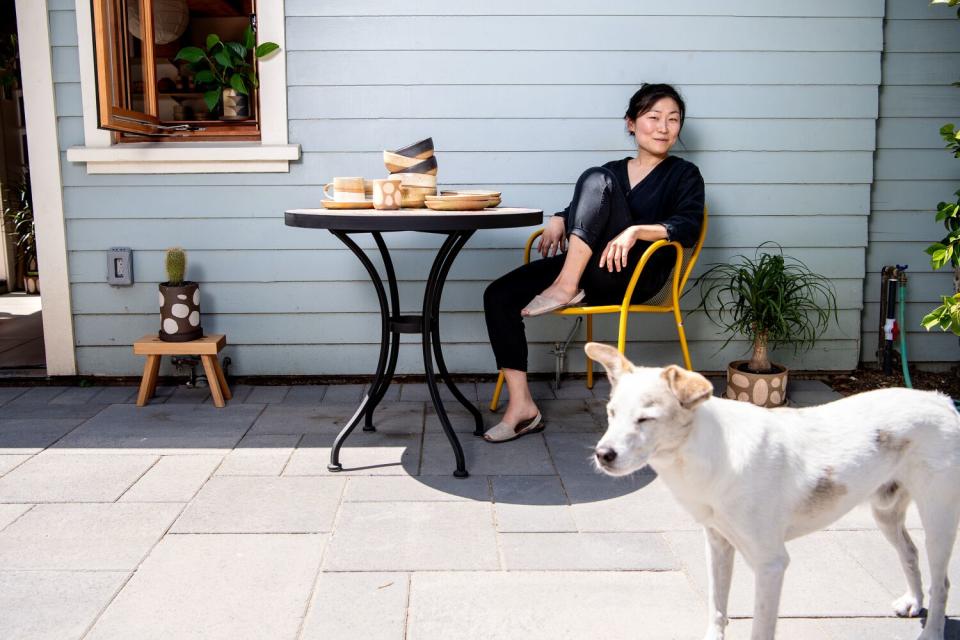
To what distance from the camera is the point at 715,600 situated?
5.38 feet

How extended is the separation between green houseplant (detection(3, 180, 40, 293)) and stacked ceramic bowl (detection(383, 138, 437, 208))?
440 cm


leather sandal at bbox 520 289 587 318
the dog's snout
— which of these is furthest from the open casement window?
the dog's snout

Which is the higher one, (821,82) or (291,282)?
(821,82)

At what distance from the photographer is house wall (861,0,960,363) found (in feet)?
11.8

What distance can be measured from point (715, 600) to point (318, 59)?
2.74 metres

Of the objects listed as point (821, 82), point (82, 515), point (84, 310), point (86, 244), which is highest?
point (821, 82)

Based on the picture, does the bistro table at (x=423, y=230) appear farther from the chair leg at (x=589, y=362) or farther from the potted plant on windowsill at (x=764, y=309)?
the potted plant on windowsill at (x=764, y=309)

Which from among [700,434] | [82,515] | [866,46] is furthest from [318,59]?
[700,434]

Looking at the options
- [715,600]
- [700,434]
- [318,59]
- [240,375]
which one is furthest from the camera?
[240,375]

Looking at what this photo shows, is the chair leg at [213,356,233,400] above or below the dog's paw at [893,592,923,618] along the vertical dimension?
above

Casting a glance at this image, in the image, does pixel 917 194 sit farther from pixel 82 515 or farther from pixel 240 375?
pixel 82 515

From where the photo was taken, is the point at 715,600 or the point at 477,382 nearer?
the point at 715,600

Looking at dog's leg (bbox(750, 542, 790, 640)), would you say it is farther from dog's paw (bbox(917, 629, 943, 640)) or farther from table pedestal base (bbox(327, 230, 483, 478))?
table pedestal base (bbox(327, 230, 483, 478))

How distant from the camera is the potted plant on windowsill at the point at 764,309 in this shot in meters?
3.28
